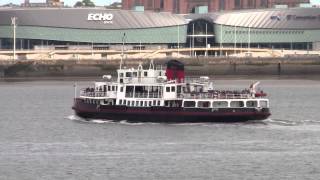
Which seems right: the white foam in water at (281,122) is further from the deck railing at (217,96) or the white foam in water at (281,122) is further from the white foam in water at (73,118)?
the white foam in water at (73,118)

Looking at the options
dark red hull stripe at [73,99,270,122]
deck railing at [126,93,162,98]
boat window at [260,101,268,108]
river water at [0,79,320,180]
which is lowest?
river water at [0,79,320,180]

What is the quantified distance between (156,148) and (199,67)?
88263 millimetres

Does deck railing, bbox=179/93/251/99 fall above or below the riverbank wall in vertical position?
below

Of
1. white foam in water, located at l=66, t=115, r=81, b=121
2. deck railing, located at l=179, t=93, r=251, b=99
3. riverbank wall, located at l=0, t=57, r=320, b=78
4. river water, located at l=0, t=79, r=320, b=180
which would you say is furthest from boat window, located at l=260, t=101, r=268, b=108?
riverbank wall, located at l=0, t=57, r=320, b=78

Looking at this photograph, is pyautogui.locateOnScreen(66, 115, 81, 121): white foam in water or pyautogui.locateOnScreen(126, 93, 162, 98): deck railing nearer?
pyautogui.locateOnScreen(126, 93, 162, 98): deck railing

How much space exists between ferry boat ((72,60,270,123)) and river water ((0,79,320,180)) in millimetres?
904

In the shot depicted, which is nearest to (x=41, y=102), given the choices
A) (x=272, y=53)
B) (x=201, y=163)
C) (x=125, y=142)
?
(x=125, y=142)

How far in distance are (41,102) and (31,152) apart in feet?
129

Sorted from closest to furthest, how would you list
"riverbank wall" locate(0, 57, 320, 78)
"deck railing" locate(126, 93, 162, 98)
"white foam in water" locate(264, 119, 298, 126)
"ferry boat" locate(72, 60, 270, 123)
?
"ferry boat" locate(72, 60, 270, 123) < "white foam in water" locate(264, 119, 298, 126) < "deck railing" locate(126, 93, 162, 98) < "riverbank wall" locate(0, 57, 320, 78)

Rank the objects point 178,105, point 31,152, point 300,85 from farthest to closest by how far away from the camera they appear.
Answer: point 300,85 → point 178,105 → point 31,152

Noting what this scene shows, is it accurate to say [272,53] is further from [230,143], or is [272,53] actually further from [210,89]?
[230,143]

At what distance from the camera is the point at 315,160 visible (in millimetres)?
58281

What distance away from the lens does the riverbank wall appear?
149 m

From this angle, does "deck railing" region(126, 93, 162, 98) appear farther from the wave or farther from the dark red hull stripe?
the wave
